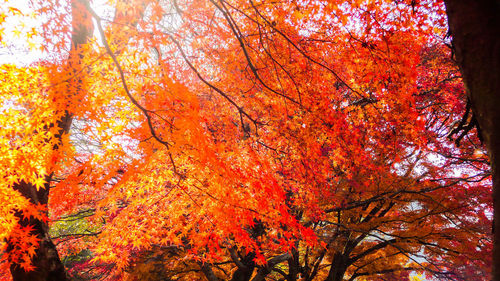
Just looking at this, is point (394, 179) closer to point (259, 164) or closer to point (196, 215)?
point (259, 164)

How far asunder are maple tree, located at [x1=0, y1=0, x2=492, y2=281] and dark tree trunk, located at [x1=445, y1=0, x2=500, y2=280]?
1795mm

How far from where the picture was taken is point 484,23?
1100 mm

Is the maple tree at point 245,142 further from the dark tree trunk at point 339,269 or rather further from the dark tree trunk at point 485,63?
the dark tree trunk at point 485,63

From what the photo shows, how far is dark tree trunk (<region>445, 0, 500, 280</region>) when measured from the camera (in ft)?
3.52

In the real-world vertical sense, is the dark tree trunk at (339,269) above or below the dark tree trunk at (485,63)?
above

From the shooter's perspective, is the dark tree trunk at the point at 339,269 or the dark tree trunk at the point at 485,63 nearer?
the dark tree trunk at the point at 485,63

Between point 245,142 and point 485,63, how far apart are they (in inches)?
181

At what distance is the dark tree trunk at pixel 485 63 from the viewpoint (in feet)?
3.52

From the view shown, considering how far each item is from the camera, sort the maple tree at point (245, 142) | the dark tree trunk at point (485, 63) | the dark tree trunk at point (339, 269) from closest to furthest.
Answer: the dark tree trunk at point (485, 63)
the maple tree at point (245, 142)
the dark tree trunk at point (339, 269)

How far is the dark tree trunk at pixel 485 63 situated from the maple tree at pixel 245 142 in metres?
1.79

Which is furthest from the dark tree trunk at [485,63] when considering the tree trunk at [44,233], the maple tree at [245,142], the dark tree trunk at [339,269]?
the dark tree trunk at [339,269]

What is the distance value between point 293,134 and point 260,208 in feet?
5.86

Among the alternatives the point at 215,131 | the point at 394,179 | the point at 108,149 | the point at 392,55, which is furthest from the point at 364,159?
the point at 108,149

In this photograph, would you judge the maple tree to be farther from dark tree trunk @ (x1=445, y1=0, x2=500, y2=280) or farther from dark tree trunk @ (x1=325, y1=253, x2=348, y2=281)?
dark tree trunk @ (x1=445, y1=0, x2=500, y2=280)
